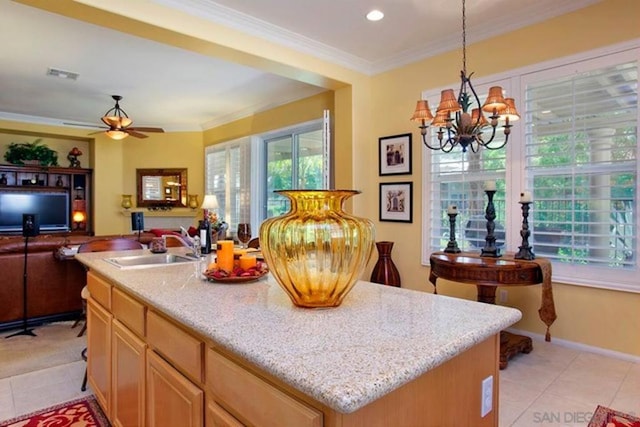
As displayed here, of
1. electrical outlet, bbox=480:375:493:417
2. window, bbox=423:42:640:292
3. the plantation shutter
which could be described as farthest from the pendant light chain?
electrical outlet, bbox=480:375:493:417

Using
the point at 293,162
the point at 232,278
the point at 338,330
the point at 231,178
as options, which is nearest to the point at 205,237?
the point at 232,278

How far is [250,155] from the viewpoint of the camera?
6.37 metres

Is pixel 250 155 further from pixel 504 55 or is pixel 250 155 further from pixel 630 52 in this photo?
pixel 630 52

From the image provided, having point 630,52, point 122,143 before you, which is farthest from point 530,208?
point 122,143

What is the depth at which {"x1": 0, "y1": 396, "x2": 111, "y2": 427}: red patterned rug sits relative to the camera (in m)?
2.27

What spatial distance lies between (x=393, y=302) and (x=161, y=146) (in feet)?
24.4

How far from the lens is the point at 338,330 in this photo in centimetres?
114

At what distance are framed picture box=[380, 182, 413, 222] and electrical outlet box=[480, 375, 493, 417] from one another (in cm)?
303

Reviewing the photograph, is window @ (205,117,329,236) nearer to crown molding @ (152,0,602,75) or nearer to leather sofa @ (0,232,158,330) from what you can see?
crown molding @ (152,0,602,75)

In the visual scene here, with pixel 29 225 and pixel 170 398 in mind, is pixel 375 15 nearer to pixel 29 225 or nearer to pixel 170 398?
pixel 170 398

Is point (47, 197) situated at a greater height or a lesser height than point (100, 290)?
greater

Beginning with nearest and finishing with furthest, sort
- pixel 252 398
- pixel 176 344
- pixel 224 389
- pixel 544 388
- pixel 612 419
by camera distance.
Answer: pixel 252 398
pixel 224 389
pixel 176 344
pixel 612 419
pixel 544 388

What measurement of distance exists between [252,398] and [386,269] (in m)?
3.41

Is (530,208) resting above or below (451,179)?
below
